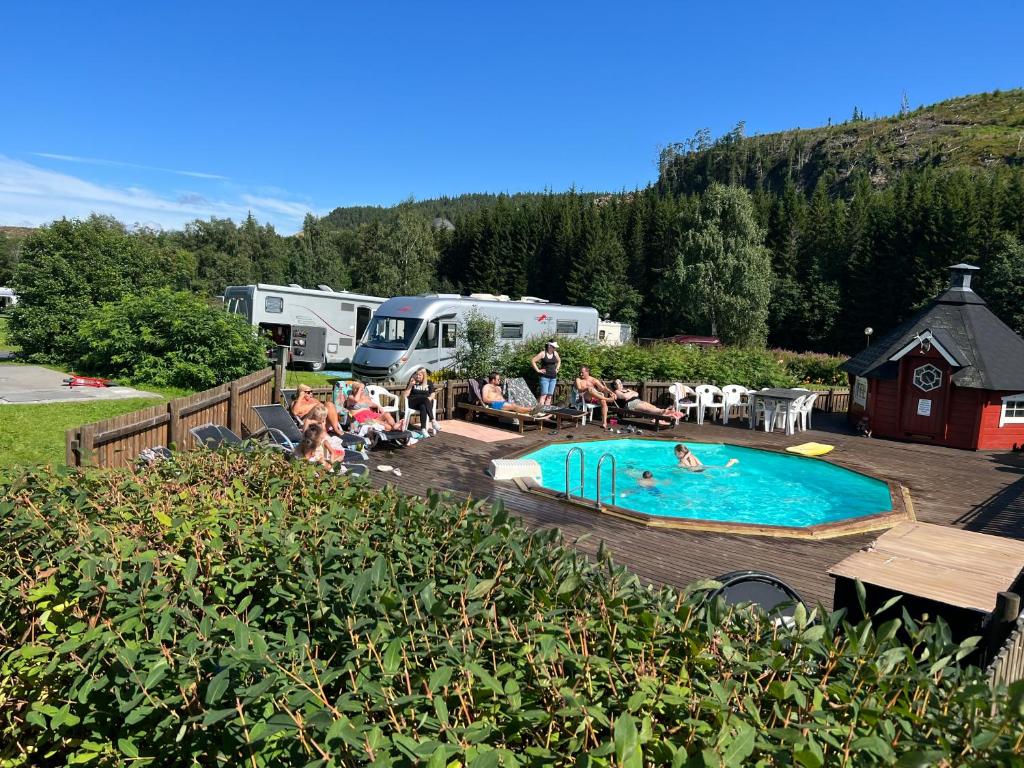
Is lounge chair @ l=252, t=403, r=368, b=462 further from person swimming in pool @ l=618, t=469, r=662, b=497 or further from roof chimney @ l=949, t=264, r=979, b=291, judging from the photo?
roof chimney @ l=949, t=264, r=979, b=291

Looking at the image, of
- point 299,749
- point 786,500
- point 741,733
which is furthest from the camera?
point 786,500

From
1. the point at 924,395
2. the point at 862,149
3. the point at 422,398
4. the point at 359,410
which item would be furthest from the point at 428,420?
the point at 862,149

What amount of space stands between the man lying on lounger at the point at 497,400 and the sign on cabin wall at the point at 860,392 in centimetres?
780

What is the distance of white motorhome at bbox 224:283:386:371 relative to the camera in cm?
2311

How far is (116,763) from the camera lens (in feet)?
6.34

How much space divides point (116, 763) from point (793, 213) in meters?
50.1


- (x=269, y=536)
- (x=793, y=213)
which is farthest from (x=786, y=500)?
(x=793, y=213)

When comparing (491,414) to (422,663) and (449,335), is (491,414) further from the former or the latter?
(422,663)

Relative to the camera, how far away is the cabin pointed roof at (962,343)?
13195 mm

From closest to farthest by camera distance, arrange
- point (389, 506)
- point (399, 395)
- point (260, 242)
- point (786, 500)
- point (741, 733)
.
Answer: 1. point (741, 733)
2. point (389, 506)
3. point (786, 500)
4. point (399, 395)
5. point (260, 242)

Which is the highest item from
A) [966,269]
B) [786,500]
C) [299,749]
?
[966,269]

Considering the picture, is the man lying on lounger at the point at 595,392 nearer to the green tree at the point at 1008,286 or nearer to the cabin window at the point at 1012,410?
the cabin window at the point at 1012,410

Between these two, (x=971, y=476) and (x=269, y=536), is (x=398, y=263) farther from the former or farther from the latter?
(x=269, y=536)

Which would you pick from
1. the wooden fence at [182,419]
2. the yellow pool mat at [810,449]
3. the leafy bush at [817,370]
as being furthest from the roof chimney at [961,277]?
the wooden fence at [182,419]
